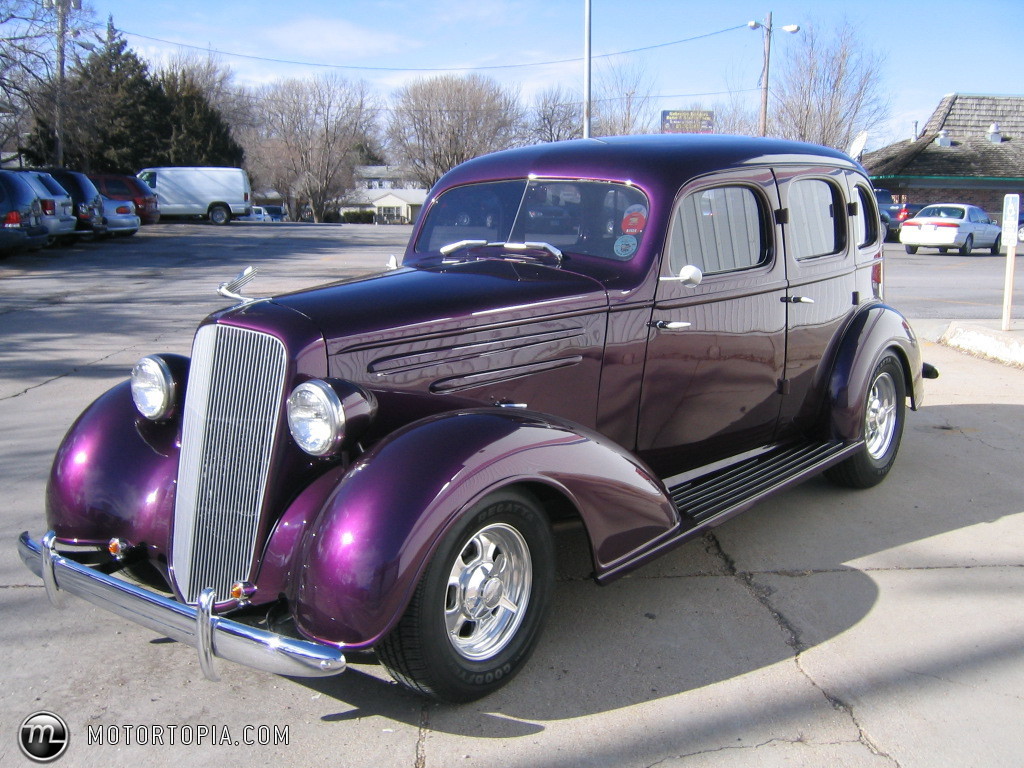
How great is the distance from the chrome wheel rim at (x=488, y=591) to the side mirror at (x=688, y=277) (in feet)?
4.67

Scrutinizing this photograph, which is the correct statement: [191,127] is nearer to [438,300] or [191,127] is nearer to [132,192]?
[132,192]

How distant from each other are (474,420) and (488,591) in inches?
22.2

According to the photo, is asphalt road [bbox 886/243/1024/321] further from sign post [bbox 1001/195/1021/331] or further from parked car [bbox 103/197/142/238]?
parked car [bbox 103/197/142/238]

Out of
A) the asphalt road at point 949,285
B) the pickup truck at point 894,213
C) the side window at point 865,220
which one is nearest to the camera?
the side window at point 865,220

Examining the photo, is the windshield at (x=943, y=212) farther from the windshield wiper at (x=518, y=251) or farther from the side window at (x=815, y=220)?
the windshield wiper at (x=518, y=251)

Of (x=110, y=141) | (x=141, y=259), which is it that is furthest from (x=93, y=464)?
(x=110, y=141)

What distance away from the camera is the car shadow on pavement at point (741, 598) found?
284 centimetres

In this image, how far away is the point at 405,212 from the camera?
7381 cm

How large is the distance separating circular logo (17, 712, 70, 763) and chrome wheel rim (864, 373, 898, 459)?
4081 millimetres

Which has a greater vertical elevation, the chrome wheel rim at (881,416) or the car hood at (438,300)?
the car hood at (438,300)

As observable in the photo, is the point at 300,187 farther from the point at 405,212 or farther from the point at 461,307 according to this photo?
the point at 461,307

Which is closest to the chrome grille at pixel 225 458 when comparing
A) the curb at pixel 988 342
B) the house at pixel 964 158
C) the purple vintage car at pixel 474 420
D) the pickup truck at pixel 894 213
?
the purple vintage car at pixel 474 420

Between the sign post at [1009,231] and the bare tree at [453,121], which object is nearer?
the sign post at [1009,231]

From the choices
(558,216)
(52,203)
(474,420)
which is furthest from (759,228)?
(52,203)
